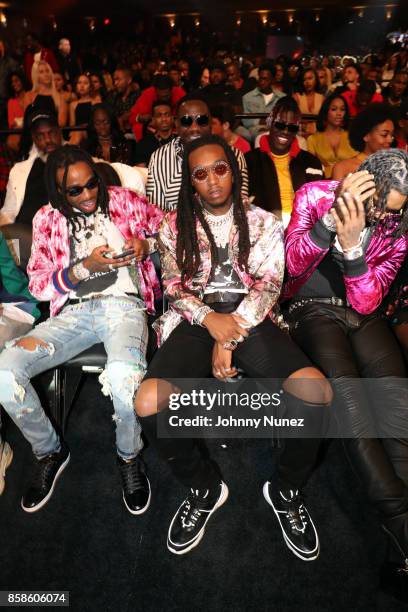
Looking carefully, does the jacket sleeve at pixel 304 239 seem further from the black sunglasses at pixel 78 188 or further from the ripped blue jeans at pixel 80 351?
the black sunglasses at pixel 78 188

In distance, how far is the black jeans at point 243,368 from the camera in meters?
1.89

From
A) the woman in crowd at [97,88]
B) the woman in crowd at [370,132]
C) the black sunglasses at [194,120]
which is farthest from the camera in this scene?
the woman in crowd at [97,88]

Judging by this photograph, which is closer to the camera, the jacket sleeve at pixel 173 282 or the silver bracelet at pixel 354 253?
the silver bracelet at pixel 354 253

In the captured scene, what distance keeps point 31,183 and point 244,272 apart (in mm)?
1977

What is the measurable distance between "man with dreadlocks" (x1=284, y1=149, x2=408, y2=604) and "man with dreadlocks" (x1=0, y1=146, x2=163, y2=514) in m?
0.87

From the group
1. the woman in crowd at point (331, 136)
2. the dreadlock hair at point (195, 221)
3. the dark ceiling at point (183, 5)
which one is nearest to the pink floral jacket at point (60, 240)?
the dreadlock hair at point (195, 221)

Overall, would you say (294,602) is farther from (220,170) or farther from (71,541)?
(220,170)

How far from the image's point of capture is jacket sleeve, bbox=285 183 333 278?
2.11 m

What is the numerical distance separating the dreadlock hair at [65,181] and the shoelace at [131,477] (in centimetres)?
133

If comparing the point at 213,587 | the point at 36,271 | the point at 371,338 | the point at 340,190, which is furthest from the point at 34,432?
the point at 340,190

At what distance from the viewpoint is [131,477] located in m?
2.23

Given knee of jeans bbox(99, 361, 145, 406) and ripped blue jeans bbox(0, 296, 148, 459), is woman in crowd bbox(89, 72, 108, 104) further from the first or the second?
knee of jeans bbox(99, 361, 145, 406)

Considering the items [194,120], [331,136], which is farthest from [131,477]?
[331,136]

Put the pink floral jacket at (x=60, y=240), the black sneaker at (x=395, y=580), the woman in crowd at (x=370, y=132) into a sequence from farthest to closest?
1. the woman in crowd at (x=370, y=132)
2. the pink floral jacket at (x=60, y=240)
3. the black sneaker at (x=395, y=580)
